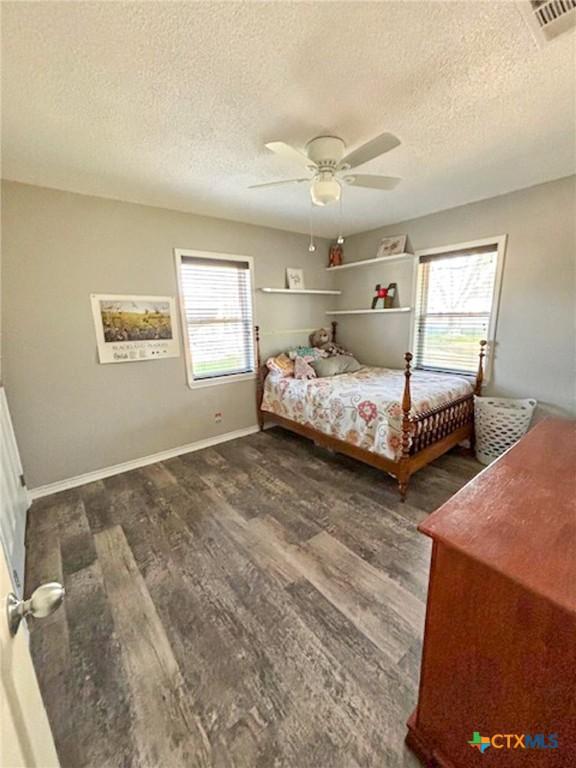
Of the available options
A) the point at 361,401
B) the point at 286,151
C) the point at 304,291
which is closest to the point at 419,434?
→ the point at 361,401

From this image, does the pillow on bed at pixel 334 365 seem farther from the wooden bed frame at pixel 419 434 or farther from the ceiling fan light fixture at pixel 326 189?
the ceiling fan light fixture at pixel 326 189

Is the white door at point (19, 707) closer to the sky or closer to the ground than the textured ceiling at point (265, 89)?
closer to the ground

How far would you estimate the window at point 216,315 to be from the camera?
3227mm

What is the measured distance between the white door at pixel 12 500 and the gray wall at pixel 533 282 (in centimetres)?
385

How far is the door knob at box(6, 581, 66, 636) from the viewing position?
59 cm

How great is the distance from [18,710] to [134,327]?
2.77 m

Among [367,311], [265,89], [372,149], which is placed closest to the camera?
[265,89]

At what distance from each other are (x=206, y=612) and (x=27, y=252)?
9.05ft

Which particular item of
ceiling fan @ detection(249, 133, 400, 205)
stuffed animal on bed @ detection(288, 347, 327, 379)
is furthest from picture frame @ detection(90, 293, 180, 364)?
ceiling fan @ detection(249, 133, 400, 205)

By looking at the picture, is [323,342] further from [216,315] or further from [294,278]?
[216,315]

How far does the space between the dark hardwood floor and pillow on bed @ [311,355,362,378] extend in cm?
141

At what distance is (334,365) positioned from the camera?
3748mm

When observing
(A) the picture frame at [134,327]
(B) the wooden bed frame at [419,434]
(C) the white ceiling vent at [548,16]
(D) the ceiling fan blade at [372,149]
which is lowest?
(B) the wooden bed frame at [419,434]

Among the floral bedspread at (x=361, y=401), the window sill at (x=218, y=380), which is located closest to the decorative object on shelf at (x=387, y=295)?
the floral bedspread at (x=361, y=401)
